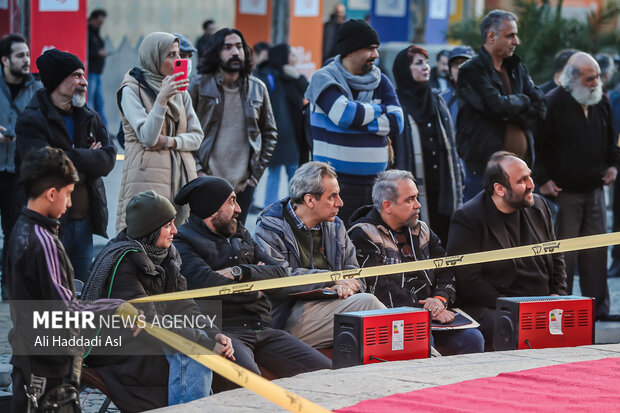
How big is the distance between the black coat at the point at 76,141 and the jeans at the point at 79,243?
0.07 metres

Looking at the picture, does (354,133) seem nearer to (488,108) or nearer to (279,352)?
(488,108)

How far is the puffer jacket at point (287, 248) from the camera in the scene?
639 centimetres

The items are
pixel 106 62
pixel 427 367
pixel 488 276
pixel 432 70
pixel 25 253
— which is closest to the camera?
pixel 25 253

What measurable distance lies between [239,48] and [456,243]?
207 centimetres

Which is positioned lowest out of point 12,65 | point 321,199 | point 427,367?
point 427,367

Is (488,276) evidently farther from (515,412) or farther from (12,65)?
(12,65)

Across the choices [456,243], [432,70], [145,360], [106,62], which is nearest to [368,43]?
[456,243]

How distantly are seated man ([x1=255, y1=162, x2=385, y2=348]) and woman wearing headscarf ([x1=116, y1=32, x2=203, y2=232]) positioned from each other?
896 millimetres

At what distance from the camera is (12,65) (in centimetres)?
816

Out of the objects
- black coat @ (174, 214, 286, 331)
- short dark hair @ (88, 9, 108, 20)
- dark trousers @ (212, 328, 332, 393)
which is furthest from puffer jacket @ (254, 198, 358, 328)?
short dark hair @ (88, 9, 108, 20)

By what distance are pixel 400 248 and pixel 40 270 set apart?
2844mm

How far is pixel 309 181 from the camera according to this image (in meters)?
6.59

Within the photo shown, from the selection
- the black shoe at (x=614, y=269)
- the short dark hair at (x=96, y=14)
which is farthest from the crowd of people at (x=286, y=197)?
the short dark hair at (x=96, y=14)

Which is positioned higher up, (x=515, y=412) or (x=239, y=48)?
(x=239, y=48)
